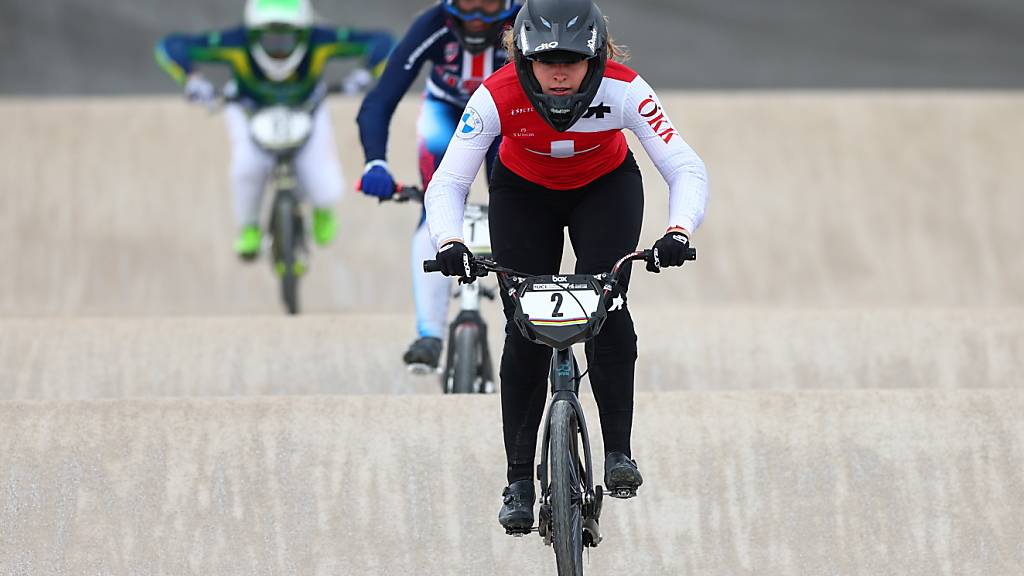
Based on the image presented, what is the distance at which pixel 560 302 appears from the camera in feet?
14.4

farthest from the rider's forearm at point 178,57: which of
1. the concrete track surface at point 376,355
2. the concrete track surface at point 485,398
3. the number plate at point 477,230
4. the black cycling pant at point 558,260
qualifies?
the black cycling pant at point 558,260

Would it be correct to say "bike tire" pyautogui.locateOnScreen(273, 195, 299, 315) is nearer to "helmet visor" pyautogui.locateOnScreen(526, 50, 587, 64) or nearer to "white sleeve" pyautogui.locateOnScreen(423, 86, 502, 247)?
"white sleeve" pyautogui.locateOnScreen(423, 86, 502, 247)

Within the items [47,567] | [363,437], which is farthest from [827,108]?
[47,567]

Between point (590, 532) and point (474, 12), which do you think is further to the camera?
point (474, 12)

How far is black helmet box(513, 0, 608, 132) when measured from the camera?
4465 mm

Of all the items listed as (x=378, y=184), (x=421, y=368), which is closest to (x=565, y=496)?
(x=378, y=184)

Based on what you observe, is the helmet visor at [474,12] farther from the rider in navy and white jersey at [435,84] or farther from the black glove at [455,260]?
the black glove at [455,260]

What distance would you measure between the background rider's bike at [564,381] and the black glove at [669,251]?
0.02 meters

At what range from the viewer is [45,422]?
226 inches

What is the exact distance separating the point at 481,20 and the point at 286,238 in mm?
2825

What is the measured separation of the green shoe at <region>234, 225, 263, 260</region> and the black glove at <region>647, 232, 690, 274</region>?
5084mm

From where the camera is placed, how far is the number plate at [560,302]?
4375mm

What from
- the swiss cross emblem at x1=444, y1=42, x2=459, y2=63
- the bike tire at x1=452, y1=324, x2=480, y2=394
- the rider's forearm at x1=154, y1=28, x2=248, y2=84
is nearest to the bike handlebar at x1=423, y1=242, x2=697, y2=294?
the bike tire at x1=452, y1=324, x2=480, y2=394

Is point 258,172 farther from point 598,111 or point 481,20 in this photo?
point 598,111
